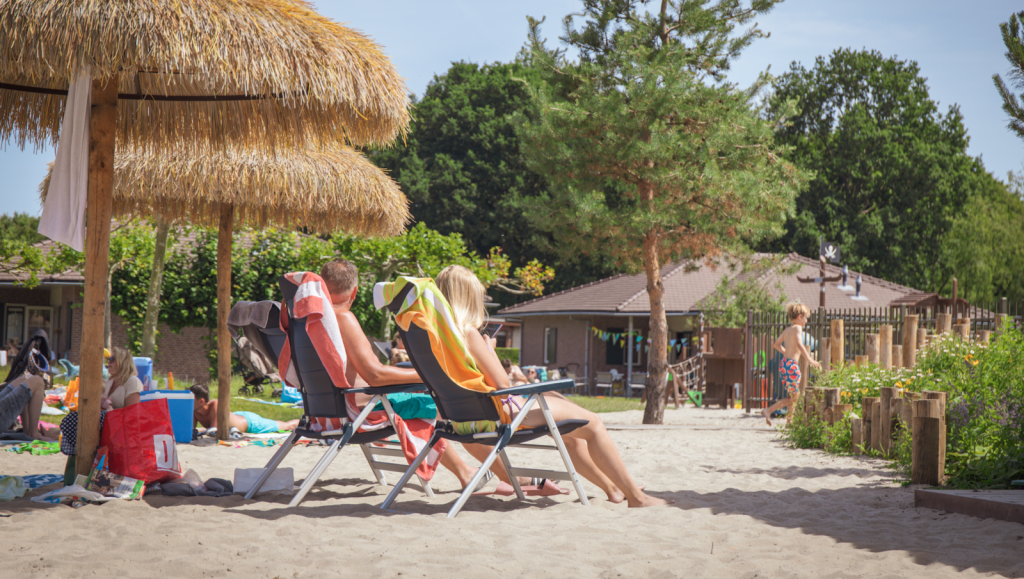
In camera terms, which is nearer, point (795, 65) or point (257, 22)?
point (257, 22)

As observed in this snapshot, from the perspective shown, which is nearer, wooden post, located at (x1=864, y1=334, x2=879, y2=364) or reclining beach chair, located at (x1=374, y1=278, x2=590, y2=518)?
reclining beach chair, located at (x1=374, y1=278, x2=590, y2=518)

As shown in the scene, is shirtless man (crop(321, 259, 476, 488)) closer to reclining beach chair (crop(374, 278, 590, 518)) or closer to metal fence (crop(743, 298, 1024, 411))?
reclining beach chair (crop(374, 278, 590, 518))

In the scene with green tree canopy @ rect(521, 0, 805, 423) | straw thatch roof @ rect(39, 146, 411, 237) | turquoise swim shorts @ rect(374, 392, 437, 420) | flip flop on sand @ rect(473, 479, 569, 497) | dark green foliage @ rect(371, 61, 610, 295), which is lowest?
flip flop on sand @ rect(473, 479, 569, 497)

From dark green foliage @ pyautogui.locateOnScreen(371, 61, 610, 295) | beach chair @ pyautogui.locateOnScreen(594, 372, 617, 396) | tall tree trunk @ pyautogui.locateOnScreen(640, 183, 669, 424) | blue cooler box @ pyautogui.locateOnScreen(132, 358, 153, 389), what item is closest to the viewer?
blue cooler box @ pyautogui.locateOnScreen(132, 358, 153, 389)

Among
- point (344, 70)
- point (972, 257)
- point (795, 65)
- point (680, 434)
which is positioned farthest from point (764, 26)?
point (795, 65)

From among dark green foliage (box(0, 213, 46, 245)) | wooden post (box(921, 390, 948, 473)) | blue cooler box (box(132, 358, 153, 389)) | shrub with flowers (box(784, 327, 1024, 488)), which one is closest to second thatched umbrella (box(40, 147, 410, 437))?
blue cooler box (box(132, 358, 153, 389))

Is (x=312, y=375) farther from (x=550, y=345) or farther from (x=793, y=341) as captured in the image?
(x=550, y=345)

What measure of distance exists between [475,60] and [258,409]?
106 ft

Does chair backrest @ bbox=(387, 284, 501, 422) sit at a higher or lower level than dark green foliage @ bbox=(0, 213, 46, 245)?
lower

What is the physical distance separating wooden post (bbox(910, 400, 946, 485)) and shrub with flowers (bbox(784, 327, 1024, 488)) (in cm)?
12

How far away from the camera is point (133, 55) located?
4.02 meters

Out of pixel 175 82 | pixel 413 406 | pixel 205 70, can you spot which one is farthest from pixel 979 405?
pixel 175 82

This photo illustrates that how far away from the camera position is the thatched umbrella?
3.96 meters

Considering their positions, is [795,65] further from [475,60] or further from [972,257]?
[475,60]
